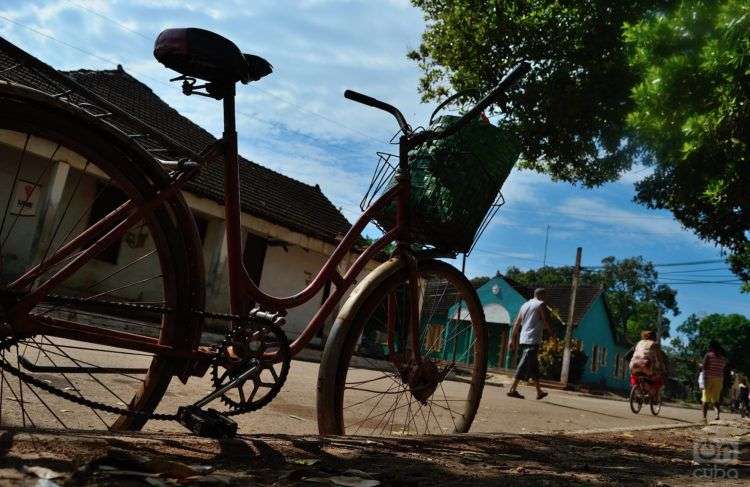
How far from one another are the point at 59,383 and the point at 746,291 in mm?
13372

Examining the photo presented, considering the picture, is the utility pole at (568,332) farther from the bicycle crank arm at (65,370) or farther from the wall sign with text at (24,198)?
the bicycle crank arm at (65,370)

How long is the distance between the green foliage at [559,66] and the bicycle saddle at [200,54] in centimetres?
1070

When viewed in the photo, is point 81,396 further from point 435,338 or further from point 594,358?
point 594,358

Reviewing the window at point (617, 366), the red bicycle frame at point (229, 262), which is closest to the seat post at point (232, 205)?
the red bicycle frame at point (229, 262)

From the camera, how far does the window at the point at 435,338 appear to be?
391 centimetres

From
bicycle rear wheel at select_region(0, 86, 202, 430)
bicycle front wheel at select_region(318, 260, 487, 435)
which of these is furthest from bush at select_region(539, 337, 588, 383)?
bicycle rear wheel at select_region(0, 86, 202, 430)

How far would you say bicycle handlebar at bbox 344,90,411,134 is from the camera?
3.61 metres

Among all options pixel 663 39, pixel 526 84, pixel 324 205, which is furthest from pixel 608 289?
pixel 663 39

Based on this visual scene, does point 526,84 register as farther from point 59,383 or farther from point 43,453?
point 43,453

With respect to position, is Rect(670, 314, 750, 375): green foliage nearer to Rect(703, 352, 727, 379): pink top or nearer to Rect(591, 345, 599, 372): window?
Rect(591, 345, 599, 372): window

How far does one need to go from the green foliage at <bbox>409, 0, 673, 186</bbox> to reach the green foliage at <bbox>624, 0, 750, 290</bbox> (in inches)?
173

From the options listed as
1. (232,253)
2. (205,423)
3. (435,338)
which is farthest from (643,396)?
(205,423)

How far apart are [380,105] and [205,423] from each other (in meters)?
2.00

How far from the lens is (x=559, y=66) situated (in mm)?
13531
